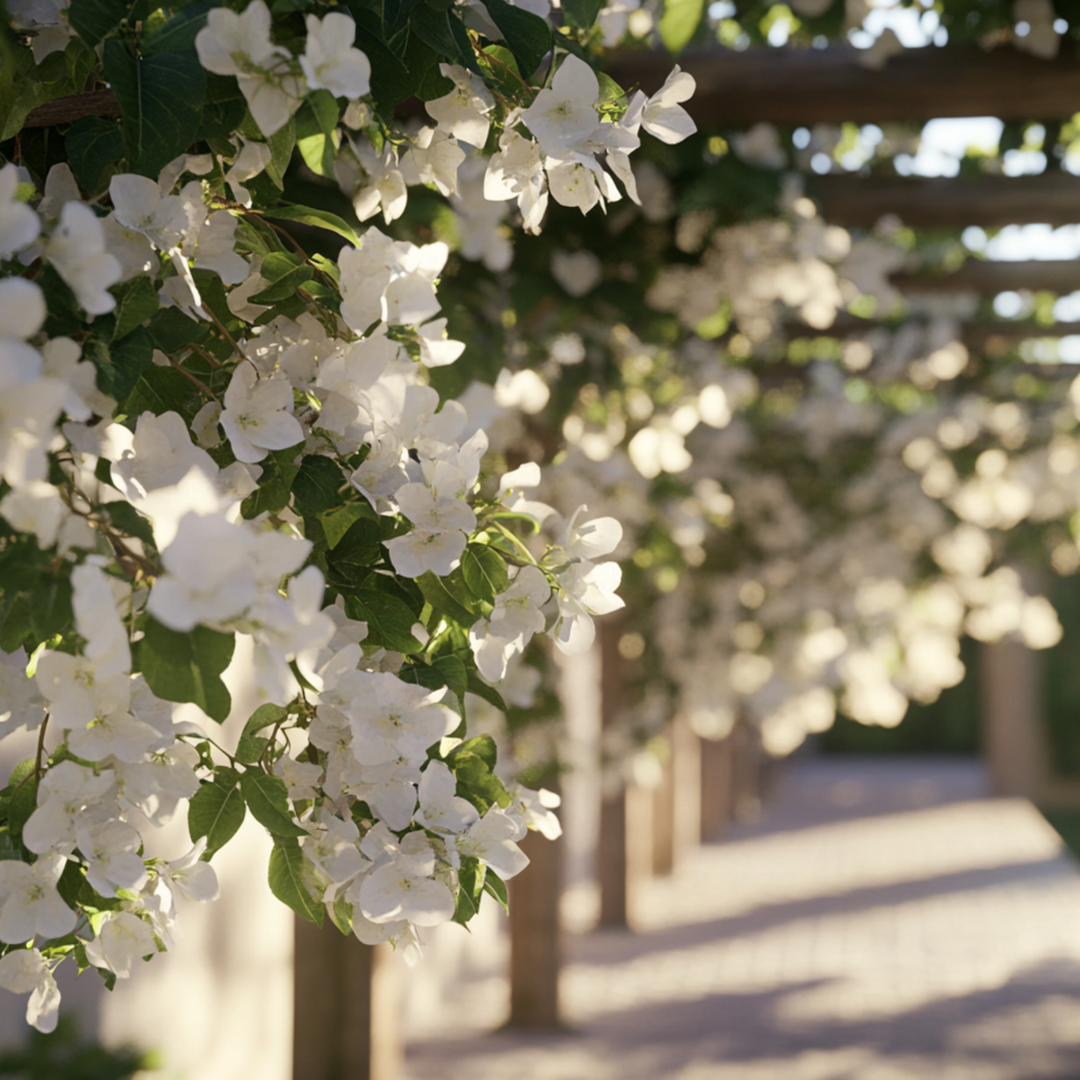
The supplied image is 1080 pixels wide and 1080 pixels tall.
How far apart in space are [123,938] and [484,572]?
334 mm

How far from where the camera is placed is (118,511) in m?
0.63

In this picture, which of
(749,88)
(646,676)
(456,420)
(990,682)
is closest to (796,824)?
(990,682)

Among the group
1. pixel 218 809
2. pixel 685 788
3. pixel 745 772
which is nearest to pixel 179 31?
pixel 218 809

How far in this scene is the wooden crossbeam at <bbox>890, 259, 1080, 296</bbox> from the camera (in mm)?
4344

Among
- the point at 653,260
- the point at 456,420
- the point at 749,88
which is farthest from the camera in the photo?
the point at 653,260

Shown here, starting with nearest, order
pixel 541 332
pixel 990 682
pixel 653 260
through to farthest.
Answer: pixel 653 260
pixel 541 332
pixel 990 682

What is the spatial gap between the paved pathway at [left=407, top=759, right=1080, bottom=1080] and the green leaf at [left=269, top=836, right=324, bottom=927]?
4.07 m

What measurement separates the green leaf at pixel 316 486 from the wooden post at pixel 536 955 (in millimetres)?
4438

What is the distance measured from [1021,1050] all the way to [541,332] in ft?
11.6

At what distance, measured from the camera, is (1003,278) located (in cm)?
437

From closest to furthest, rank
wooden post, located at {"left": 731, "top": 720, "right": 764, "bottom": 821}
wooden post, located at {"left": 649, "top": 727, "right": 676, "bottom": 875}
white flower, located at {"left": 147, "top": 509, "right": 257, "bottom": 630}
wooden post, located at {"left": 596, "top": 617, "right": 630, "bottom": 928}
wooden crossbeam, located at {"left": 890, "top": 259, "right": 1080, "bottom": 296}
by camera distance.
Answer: white flower, located at {"left": 147, "top": 509, "right": 257, "bottom": 630}
wooden crossbeam, located at {"left": 890, "top": 259, "right": 1080, "bottom": 296}
wooden post, located at {"left": 596, "top": 617, "right": 630, "bottom": 928}
wooden post, located at {"left": 649, "top": 727, "right": 676, "bottom": 875}
wooden post, located at {"left": 731, "top": 720, "right": 764, "bottom": 821}

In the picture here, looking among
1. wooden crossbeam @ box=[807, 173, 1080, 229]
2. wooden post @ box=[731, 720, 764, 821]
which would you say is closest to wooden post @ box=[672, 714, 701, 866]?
wooden post @ box=[731, 720, 764, 821]

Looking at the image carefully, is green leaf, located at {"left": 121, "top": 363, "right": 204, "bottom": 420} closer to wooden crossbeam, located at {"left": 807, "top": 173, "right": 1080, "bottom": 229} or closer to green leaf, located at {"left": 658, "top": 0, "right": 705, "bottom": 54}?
green leaf, located at {"left": 658, "top": 0, "right": 705, "bottom": 54}

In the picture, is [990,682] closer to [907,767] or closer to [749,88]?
[907,767]
